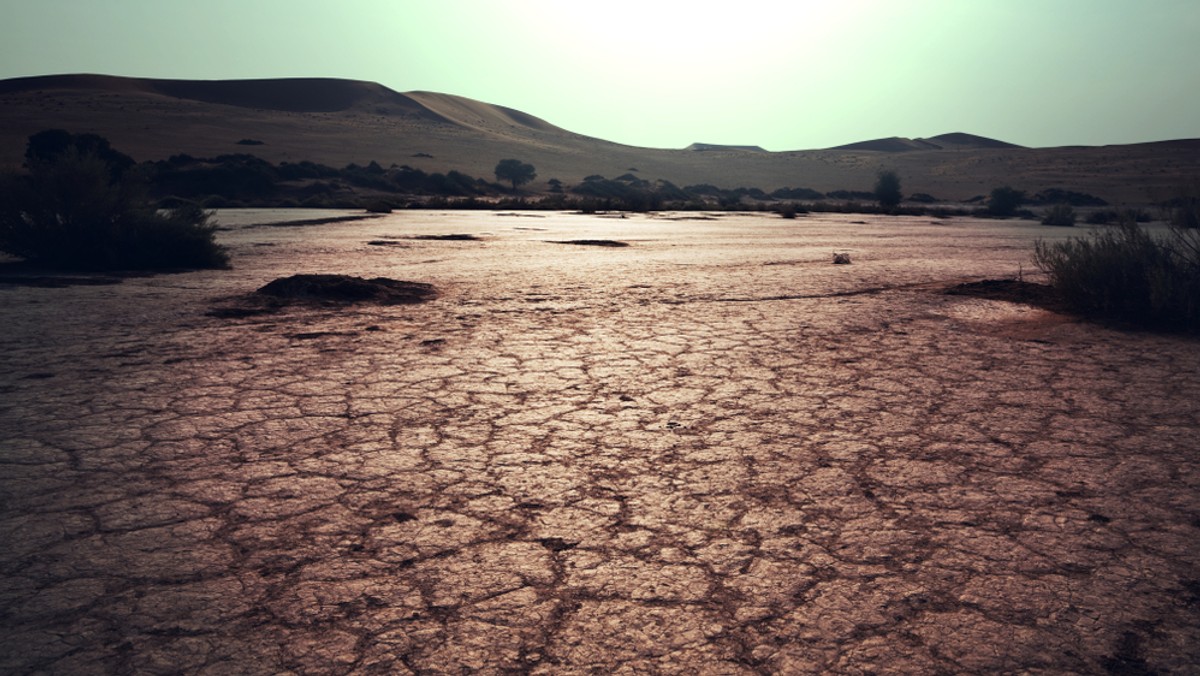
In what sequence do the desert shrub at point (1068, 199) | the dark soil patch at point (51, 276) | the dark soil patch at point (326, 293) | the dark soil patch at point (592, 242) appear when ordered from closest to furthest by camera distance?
the dark soil patch at point (326, 293) < the dark soil patch at point (51, 276) < the dark soil patch at point (592, 242) < the desert shrub at point (1068, 199)

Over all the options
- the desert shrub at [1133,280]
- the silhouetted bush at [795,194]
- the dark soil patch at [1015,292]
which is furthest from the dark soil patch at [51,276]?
the silhouetted bush at [795,194]

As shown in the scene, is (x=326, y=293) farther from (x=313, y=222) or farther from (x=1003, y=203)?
(x=1003, y=203)

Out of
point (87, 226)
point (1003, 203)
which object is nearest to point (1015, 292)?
point (87, 226)

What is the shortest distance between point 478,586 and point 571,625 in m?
0.30

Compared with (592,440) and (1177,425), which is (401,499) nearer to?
(592,440)

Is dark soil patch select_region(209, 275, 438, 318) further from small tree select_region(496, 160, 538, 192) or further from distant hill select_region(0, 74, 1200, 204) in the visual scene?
A: small tree select_region(496, 160, 538, 192)

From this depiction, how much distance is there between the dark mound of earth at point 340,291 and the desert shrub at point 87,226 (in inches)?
102

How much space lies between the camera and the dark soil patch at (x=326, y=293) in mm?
6172

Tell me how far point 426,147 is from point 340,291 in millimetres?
52771

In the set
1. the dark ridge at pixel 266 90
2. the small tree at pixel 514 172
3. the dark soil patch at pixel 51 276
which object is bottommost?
the dark soil patch at pixel 51 276

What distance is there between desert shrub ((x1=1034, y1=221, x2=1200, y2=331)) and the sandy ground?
1.62 ft

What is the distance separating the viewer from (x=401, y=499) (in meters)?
2.58

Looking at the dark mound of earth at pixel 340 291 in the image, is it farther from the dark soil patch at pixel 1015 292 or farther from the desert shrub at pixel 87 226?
the dark soil patch at pixel 1015 292

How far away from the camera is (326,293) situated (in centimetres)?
641
